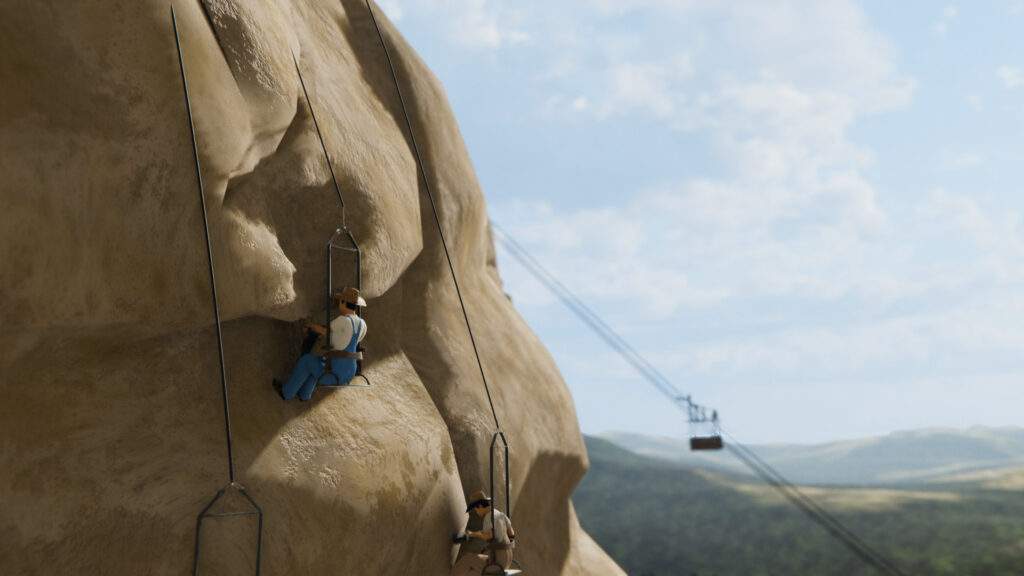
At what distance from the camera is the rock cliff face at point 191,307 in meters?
5.96

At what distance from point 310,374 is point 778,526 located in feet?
123

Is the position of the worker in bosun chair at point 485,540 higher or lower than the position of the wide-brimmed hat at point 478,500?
lower

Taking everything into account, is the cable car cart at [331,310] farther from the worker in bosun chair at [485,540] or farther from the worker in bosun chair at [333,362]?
the worker in bosun chair at [485,540]

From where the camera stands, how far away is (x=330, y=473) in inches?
294

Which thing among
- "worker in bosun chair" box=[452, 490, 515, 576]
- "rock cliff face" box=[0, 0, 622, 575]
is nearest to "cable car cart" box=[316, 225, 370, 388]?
"rock cliff face" box=[0, 0, 622, 575]

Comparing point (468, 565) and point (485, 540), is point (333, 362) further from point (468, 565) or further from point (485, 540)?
point (468, 565)

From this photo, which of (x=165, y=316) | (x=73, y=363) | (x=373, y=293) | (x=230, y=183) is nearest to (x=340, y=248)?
(x=373, y=293)

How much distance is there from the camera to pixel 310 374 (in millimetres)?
7438

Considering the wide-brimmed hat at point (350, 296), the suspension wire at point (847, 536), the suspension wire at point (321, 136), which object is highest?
the suspension wire at point (321, 136)

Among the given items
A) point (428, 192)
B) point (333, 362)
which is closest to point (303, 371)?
point (333, 362)

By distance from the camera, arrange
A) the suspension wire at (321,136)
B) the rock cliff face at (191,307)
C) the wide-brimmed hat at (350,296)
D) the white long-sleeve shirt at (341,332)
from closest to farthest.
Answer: the rock cliff face at (191,307) → the white long-sleeve shirt at (341,332) → the wide-brimmed hat at (350,296) → the suspension wire at (321,136)

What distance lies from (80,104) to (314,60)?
3173mm

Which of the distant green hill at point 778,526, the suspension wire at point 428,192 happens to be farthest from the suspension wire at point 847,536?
the suspension wire at point 428,192

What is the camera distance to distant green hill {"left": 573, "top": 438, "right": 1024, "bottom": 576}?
35.7 metres
